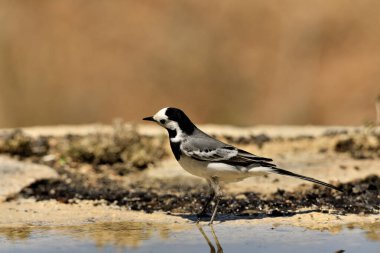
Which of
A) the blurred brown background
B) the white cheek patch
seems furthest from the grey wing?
the blurred brown background

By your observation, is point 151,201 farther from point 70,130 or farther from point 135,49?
point 135,49

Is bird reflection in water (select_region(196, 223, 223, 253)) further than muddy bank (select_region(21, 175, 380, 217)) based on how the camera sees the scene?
No

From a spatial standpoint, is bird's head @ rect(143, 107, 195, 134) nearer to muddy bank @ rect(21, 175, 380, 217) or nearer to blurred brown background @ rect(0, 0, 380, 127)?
muddy bank @ rect(21, 175, 380, 217)

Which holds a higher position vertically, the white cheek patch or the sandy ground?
the white cheek patch

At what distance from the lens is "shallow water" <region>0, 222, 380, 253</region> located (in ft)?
22.9

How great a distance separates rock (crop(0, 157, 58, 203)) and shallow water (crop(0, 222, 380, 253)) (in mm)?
1935

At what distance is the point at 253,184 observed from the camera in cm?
1034

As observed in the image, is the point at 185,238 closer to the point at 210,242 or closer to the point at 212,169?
the point at 210,242

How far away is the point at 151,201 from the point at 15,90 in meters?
17.3

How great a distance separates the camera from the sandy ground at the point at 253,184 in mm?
8211

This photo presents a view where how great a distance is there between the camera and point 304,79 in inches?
1032

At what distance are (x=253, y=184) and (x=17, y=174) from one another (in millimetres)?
2550

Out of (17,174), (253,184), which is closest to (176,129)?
(253,184)

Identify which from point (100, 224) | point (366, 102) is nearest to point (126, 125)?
point (100, 224)
